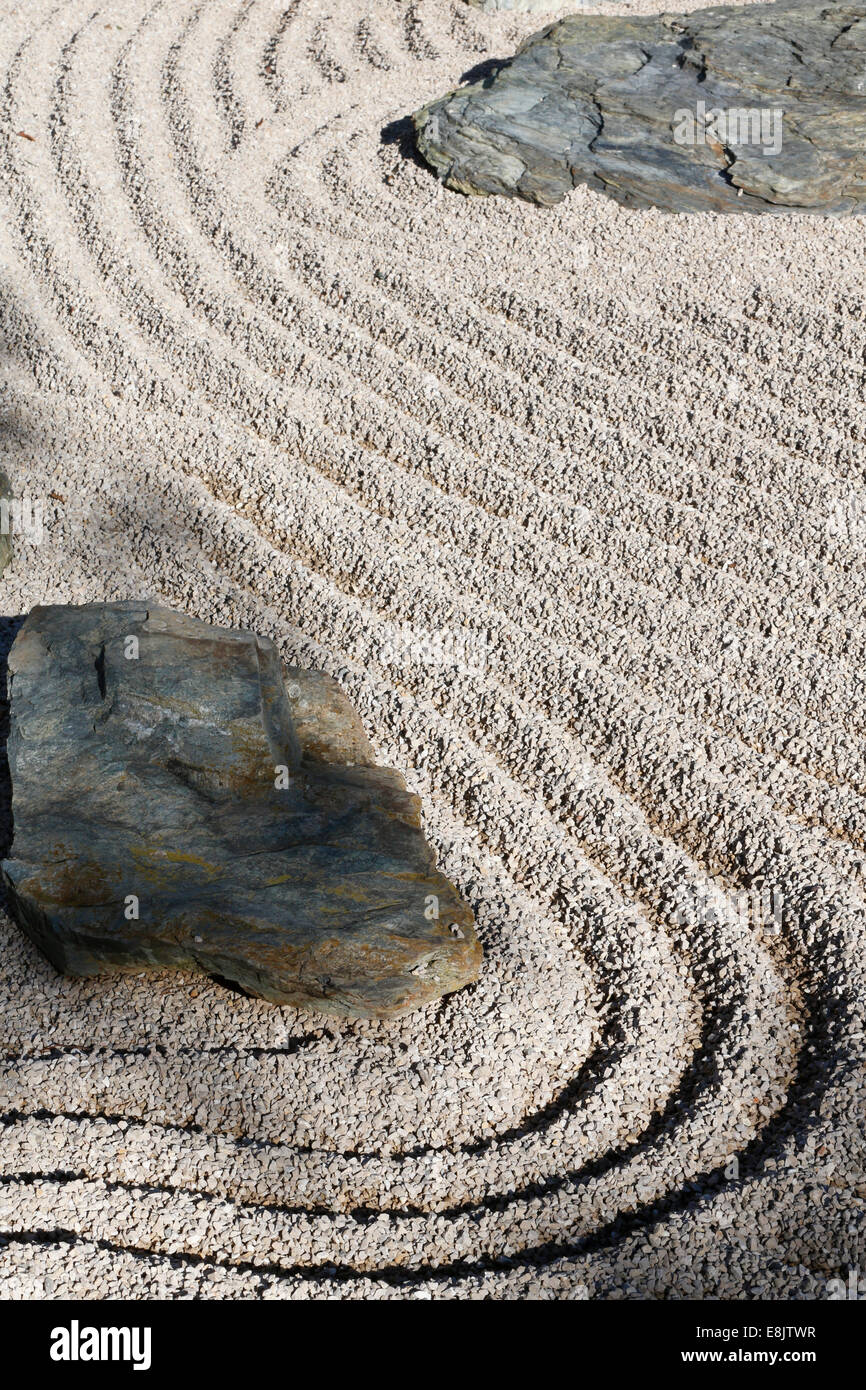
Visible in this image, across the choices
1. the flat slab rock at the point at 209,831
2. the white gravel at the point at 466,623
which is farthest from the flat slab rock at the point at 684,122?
the flat slab rock at the point at 209,831

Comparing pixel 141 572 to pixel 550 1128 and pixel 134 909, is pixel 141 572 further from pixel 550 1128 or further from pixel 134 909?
pixel 550 1128

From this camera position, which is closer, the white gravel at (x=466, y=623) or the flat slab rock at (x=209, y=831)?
the white gravel at (x=466, y=623)

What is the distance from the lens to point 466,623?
324 centimetres

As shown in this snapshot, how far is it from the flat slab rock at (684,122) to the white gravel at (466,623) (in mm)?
159

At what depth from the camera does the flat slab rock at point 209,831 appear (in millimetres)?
2254

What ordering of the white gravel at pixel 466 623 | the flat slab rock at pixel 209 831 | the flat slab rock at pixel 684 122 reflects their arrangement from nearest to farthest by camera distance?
the white gravel at pixel 466 623
the flat slab rock at pixel 209 831
the flat slab rock at pixel 684 122

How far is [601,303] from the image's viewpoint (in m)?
4.13

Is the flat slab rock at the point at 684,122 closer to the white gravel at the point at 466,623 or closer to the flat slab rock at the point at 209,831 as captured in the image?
the white gravel at the point at 466,623

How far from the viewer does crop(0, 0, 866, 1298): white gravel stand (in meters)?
2.07

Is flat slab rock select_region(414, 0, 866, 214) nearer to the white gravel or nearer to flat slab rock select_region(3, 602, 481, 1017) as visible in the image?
the white gravel

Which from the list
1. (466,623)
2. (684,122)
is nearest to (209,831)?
(466,623)

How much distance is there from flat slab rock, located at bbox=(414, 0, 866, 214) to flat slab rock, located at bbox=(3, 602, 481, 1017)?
2.90m

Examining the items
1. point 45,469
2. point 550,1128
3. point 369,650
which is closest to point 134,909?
point 550,1128

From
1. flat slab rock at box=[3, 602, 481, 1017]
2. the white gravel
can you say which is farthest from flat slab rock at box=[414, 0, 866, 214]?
flat slab rock at box=[3, 602, 481, 1017]
